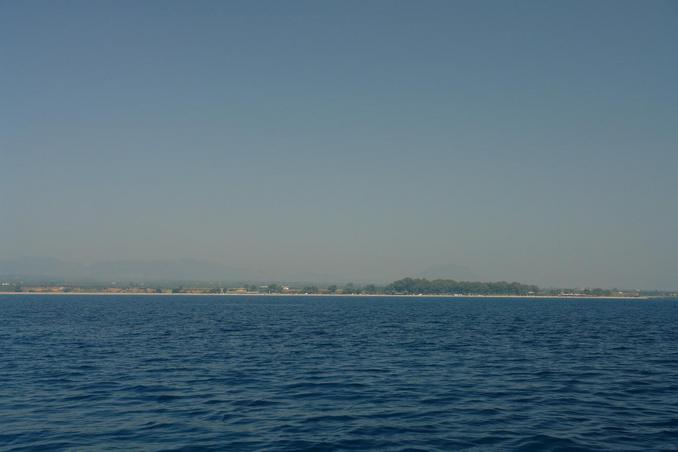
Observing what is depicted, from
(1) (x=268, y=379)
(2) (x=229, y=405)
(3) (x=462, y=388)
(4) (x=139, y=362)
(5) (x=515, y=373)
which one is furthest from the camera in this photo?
(4) (x=139, y=362)

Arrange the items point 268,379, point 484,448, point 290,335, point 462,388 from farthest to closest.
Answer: point 290,335 < point 268,379 < point 462,388 < point 484,448

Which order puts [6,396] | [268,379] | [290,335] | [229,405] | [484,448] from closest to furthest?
[484,448] → [229,405] → [6,396] → [268,379] → [290,335]

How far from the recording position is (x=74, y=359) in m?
47.4

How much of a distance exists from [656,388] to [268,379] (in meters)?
24.2

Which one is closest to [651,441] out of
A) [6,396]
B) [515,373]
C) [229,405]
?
[515,373]

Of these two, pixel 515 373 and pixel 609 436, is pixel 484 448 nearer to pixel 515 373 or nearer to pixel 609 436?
pixel 609 436

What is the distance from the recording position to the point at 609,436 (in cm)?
2484

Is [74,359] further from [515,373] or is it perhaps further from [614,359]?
[614,359]

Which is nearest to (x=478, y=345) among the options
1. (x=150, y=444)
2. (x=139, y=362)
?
(x=139, y=362)

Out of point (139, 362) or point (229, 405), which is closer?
point (229, 405)

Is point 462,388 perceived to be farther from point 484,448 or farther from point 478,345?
point 478,345

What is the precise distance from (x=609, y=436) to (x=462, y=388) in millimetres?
11136

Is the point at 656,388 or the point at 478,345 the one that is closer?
the point at 656,388

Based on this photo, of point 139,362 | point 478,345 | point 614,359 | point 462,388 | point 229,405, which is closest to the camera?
point 229,405
